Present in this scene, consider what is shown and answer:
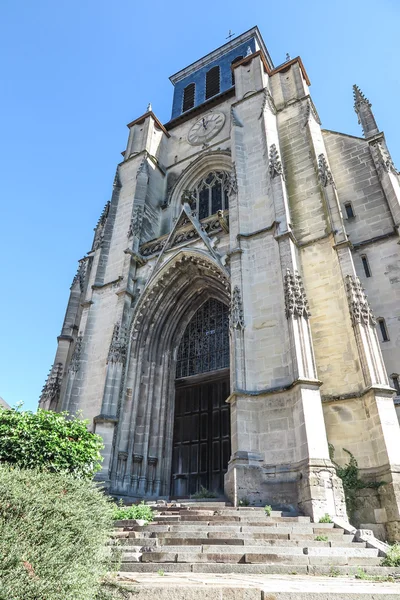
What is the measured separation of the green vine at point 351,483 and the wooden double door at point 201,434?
152 inches

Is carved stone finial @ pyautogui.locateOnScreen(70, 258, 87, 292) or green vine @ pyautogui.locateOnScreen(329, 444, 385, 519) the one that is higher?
carved stone finial @ pyautogui.locateOnScreen(70, 258, 87, 292)

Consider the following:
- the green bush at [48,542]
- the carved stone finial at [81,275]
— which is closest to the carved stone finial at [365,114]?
the carved stone finial at [81,275]

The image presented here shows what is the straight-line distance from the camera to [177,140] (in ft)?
67.4

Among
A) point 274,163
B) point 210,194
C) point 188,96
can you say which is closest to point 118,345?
point 274,163

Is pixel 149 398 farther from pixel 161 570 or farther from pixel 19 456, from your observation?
pixel 161 570

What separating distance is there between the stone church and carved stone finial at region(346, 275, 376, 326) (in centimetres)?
3

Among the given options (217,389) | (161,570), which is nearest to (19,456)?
(161,570)

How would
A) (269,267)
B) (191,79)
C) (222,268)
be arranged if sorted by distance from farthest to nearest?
(191,79)
(222,268)
(269,267)

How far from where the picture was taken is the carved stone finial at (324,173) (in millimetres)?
12242

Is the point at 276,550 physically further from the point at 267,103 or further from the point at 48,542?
the point at 267,103

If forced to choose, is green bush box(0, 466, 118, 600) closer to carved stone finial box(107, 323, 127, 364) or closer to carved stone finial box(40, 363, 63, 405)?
carved stone finial box(107, 323, 127, 364)

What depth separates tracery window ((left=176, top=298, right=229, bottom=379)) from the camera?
1276 centimetres

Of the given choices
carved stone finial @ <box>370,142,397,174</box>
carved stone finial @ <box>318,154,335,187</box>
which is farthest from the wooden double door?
carved stone finial @ <box>370,142,397,174</box>

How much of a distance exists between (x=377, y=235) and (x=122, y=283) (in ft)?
27.2
